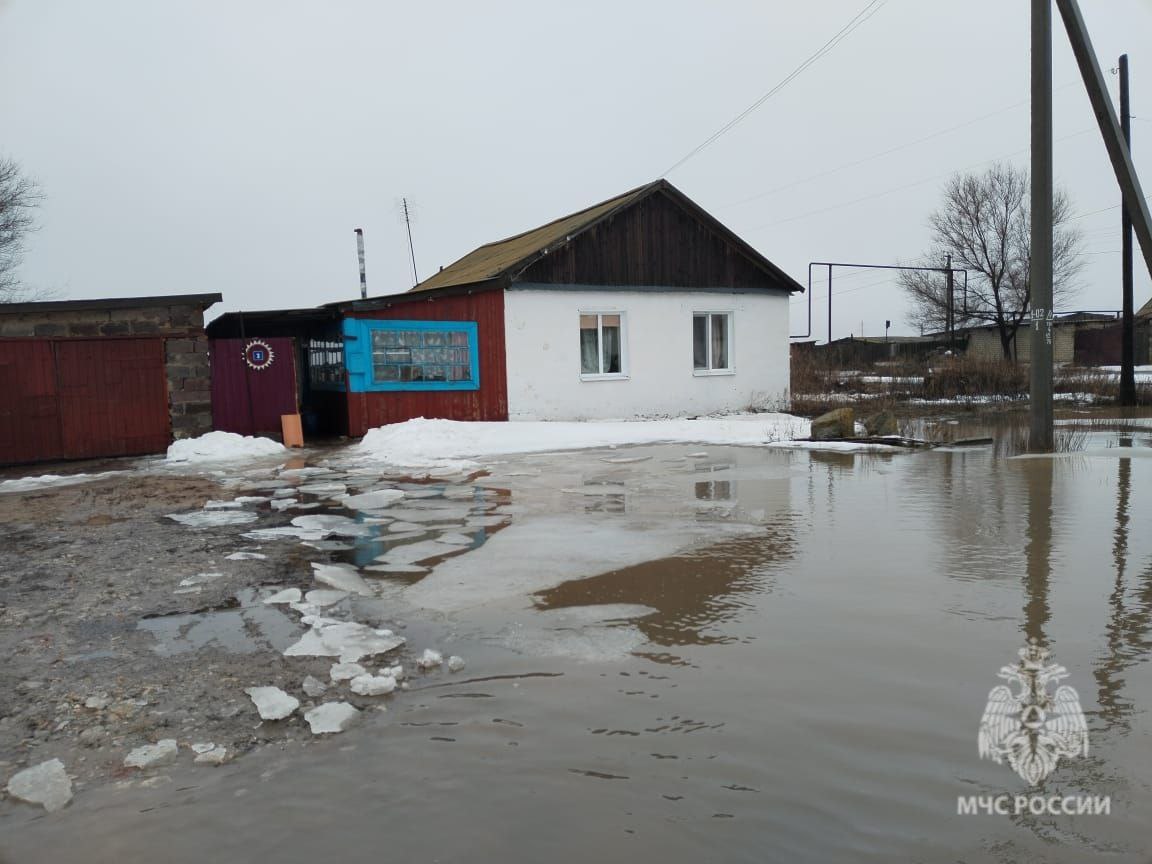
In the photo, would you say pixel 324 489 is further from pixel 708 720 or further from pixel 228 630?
pixel 708 720

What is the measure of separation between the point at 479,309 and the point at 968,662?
50.7ft

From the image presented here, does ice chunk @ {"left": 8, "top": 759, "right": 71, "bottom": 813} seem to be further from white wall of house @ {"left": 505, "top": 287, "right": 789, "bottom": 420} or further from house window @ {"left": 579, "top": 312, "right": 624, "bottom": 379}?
house window @ {"left": 579, "top": 312, "right": 624, "bottom": 379}

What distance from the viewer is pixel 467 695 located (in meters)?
3.93

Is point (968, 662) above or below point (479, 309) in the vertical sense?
below

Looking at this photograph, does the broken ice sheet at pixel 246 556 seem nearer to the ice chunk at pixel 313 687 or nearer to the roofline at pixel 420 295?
the ice chunk at pixel 313 687

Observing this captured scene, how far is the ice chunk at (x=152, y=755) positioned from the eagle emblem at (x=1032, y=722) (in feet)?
10.6

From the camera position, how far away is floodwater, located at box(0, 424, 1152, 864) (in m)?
2.77

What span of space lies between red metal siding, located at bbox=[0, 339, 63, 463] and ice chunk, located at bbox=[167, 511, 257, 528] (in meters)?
7.65

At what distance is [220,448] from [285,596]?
10501 millimetres

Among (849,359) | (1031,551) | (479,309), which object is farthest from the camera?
(849,359)

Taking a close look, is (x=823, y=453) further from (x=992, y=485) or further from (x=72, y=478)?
(x=72, y=478)

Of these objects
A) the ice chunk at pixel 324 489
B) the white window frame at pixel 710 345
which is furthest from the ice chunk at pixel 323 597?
the white window frame at pixel 710 345

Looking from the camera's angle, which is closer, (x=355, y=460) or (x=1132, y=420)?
(x=355, y=460)

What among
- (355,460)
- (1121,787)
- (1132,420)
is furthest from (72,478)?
(1132,420)
